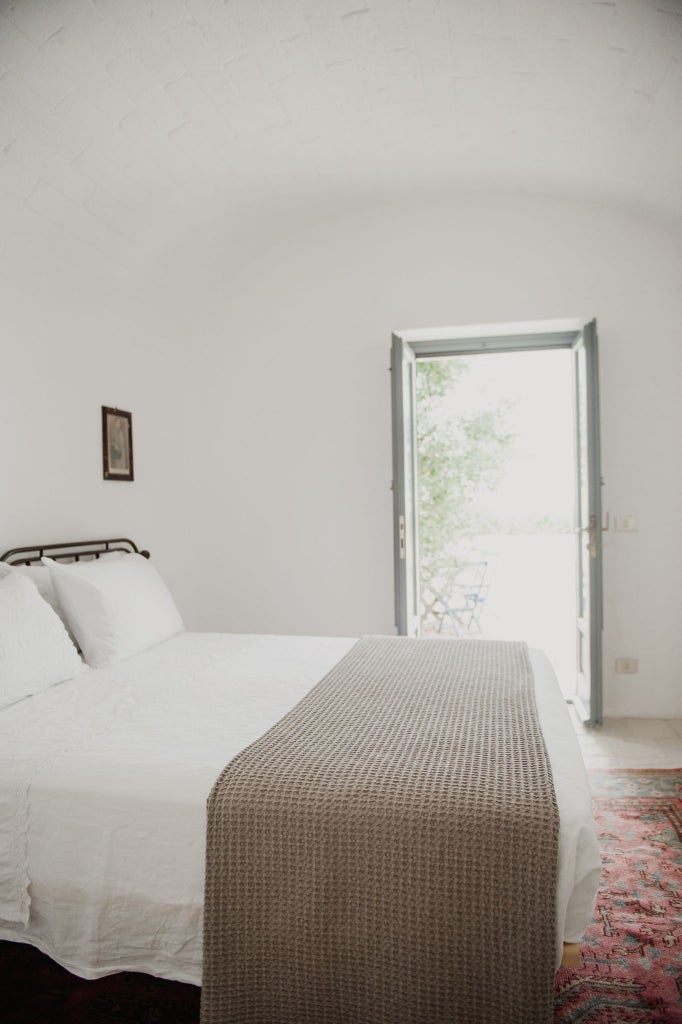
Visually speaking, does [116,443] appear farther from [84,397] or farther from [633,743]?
[633,743]

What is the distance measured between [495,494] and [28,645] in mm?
6419

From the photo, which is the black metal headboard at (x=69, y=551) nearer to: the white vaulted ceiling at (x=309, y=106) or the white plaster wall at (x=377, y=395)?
the white plaster wall at (x=377, y=395)

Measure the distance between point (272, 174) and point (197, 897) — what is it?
3.25 m

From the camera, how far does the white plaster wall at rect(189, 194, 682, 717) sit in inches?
158

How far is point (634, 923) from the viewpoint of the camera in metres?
2.12

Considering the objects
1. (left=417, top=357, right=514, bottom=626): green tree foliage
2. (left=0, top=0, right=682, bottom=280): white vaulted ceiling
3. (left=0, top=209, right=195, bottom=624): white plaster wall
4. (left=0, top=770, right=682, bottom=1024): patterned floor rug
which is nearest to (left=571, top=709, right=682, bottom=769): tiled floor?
(left=0, top=770, right=682, bottom=1024): patterned floor rug

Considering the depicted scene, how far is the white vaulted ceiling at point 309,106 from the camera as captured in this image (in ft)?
7.53

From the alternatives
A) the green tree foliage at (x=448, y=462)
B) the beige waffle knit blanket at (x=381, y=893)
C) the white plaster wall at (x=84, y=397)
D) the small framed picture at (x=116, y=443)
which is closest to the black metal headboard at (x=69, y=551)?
the white plaster wall at (x=84, y=397)

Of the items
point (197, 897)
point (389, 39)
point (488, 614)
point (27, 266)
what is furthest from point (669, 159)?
point (488, 614)

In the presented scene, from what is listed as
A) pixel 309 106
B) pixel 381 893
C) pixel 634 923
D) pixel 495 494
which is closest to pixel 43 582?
pixel 381 893

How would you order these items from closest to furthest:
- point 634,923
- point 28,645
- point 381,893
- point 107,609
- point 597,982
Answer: point 381,893, point 597,982, point 634,923, point 28,645, point 107,609

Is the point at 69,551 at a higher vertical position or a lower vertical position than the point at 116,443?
lower

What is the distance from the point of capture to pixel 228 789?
63.3 inches

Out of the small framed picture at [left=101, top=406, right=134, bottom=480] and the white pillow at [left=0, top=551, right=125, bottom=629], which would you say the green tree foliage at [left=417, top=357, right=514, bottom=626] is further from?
the white pillow at [left=0, top=551, right=125, bottom=629]
